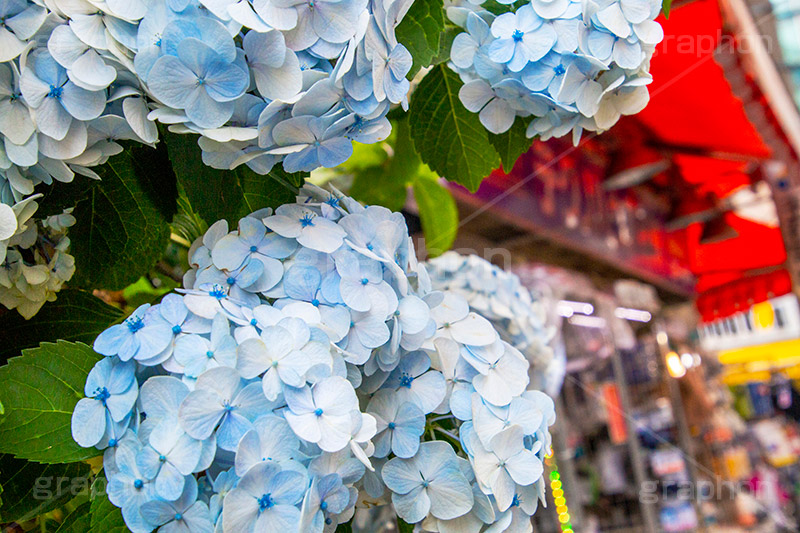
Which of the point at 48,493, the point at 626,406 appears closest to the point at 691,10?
the point at 626,406

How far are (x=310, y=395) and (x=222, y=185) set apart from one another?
166 mm

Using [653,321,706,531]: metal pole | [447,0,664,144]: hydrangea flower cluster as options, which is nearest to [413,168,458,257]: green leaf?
[447,0,664,144]: hydrangea flower cluster

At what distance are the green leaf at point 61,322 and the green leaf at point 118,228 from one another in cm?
2

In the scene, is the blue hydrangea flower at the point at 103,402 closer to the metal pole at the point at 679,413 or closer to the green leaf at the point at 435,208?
the green leaf at the point at 435,208

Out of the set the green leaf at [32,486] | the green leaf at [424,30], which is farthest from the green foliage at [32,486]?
the green leaf at [424,30]

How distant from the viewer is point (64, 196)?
0.40 m

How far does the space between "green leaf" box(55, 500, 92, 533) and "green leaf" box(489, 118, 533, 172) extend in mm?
366

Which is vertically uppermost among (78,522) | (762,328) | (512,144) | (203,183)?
(762,328)

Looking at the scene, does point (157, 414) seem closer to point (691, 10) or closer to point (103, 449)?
point (103, 449)

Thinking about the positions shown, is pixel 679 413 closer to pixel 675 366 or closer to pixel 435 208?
pixel 675 366

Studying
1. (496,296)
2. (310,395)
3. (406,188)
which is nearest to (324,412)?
(310,395)

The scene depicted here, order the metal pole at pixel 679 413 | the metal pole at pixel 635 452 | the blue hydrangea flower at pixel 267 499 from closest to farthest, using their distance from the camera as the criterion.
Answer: the blue hydrangea flower at pixel 267 499 → the metal pole at pixel 635 452 → the metal pole at pixel 679 413

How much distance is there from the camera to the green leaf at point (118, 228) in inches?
17.3

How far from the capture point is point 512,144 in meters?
0.52
